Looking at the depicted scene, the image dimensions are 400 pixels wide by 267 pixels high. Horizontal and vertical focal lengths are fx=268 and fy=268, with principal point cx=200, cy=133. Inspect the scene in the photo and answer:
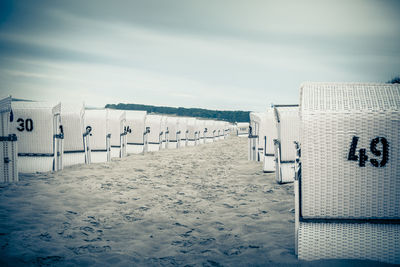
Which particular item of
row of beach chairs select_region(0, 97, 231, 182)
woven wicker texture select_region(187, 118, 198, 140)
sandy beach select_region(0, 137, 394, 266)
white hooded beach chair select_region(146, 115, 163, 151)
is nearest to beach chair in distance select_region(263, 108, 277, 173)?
sandy beach select_region(0, 137, 394, 266)

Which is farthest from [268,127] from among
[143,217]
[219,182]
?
[143,217]

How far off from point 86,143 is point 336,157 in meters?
11.3

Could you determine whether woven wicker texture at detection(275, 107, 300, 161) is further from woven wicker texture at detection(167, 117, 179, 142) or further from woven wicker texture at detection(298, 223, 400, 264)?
woven wicker texture at detection(167, 117, 179, 142)

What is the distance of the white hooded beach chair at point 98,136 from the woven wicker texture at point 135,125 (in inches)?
159

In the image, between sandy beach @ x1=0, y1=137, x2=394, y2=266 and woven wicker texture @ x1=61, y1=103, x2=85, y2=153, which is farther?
woven wicker texture @ x1=61, y1=103, x2=85, y2=153

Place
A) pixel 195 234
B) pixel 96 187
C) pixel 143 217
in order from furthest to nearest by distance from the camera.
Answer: pixel 96 187 < pixel 143 217 < pixel 195 234

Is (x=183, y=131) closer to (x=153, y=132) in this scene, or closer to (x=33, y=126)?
(x=153, y=132)

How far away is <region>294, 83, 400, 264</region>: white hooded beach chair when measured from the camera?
3201mm

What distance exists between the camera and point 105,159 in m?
13.3

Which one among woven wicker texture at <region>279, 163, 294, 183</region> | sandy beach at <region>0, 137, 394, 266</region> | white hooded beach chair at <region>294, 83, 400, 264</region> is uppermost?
white hooded beach chair at <region>294, 83, 400, 264</region>

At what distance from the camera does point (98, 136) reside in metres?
13.3

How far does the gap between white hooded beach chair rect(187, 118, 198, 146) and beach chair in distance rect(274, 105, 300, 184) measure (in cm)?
2088

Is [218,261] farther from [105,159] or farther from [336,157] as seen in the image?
[105,159]

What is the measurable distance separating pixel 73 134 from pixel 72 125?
15.6 inches
